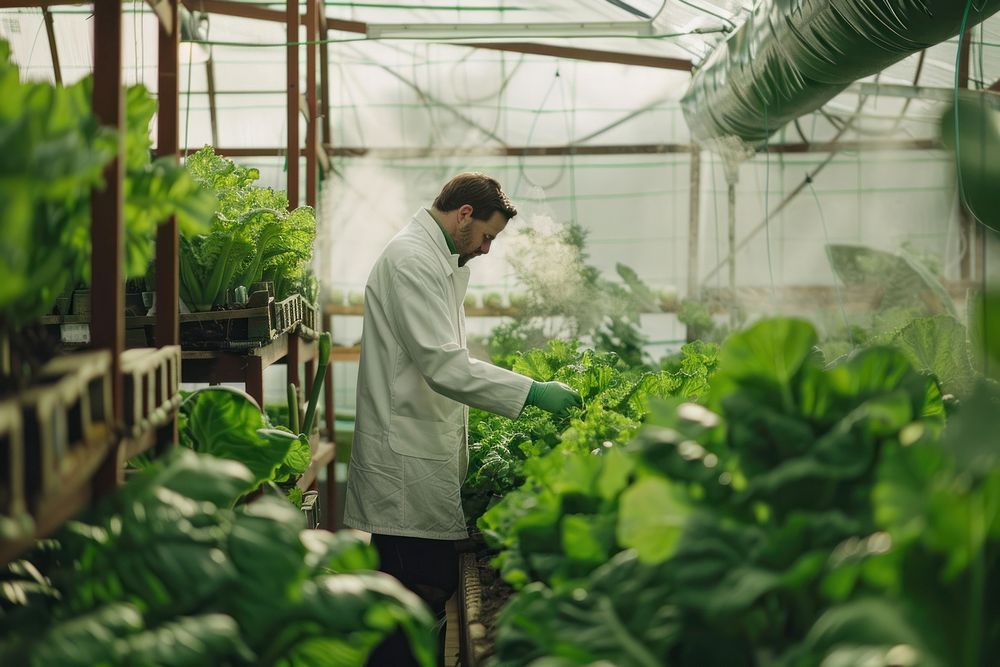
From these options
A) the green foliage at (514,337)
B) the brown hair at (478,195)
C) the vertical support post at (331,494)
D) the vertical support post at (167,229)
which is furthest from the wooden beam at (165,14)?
the green foliage at (514,337)

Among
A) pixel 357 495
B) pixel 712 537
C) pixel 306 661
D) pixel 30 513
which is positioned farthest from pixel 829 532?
pixel 357 495

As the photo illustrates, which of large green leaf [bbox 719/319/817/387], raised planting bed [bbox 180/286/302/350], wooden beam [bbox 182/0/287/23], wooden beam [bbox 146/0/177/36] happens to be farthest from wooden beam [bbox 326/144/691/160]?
large green leaf [bbox 719/319/817/387]

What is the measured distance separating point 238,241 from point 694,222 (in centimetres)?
349

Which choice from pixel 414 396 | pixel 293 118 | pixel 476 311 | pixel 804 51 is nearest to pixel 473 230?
pixel 414 396

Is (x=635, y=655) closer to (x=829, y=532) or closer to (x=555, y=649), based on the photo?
(x=555, y=649)

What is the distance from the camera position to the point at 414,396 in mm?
2764

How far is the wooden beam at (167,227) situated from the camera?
162 centimetres

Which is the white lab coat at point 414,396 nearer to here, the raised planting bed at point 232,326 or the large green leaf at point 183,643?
the raised planting bed at point 232,326

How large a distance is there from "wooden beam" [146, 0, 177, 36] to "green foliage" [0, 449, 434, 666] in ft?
2.57

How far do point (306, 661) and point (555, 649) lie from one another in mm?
321

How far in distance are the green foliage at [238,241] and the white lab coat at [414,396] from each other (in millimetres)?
266

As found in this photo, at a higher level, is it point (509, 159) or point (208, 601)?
point (509, 159)

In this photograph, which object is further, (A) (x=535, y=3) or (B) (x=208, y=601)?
(A) (x=535, y=3)

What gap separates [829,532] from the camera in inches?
38.5
